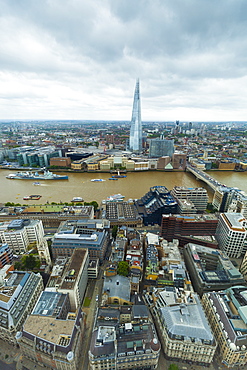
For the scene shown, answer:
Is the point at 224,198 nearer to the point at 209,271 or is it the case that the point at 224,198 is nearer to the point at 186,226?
the point at 186,226

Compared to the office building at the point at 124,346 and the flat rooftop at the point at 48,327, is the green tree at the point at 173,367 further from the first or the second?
the flat rooftop at the point at 48,327

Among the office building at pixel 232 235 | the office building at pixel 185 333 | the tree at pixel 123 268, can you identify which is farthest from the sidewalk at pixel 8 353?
the office building at pixel 232 235

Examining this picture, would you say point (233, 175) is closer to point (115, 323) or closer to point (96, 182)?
point (96, 182)

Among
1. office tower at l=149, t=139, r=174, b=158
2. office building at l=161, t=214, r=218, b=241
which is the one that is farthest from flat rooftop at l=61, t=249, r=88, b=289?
office tower at l=149, t=139, r=174, b=158

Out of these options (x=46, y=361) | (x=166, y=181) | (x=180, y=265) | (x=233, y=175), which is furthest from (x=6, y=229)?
(x=233, y=175)

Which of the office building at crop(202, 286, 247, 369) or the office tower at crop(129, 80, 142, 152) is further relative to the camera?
the office tower at crop(129, 80, 142, 152)

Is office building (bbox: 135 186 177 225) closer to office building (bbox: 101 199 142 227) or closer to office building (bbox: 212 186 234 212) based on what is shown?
office building (bbox: 101 199 142 227)
